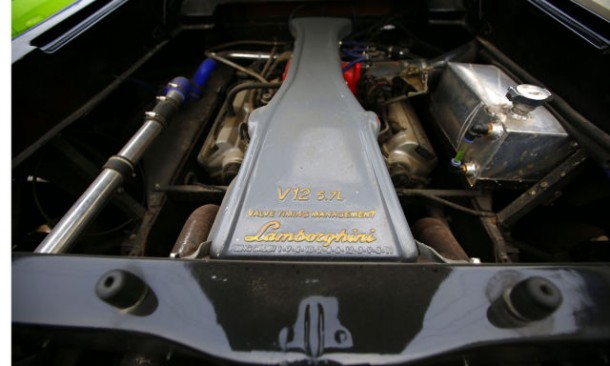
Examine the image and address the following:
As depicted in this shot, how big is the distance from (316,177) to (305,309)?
36 centimetres

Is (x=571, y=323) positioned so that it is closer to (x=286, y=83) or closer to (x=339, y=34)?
(x=286, y=83)

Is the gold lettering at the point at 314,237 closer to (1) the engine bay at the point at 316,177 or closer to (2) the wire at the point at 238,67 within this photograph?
(1) the engine bay at the point at 316,177

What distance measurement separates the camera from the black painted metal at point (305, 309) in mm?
477

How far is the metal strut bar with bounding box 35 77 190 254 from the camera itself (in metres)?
0.73

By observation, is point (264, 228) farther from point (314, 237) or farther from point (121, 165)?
point (121, 165)

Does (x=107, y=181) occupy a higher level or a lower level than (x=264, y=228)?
higher

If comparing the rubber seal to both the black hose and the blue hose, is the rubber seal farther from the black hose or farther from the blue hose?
the blue hose

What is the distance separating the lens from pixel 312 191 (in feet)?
2.44

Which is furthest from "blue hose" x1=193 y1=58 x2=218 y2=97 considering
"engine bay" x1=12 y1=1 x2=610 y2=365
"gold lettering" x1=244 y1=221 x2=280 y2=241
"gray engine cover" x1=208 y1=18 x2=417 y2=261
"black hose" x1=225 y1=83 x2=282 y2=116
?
"gold lettering" x1=244 y1=221 x2=280 y2=241

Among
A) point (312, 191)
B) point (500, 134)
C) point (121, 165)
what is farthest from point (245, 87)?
point (500, 134)

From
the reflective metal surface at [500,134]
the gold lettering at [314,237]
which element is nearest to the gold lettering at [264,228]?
the gold lettering at [314,237]

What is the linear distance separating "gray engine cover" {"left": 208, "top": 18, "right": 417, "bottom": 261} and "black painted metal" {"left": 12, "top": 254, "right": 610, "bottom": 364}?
84 mm

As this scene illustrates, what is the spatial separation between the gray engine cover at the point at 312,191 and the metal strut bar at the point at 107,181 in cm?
38

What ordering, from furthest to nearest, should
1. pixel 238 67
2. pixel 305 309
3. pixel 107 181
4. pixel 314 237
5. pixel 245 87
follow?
pixel 238 67 < pixel 245 87 < pixel 107 181 < pixel 314 237 < pixel 305 309
